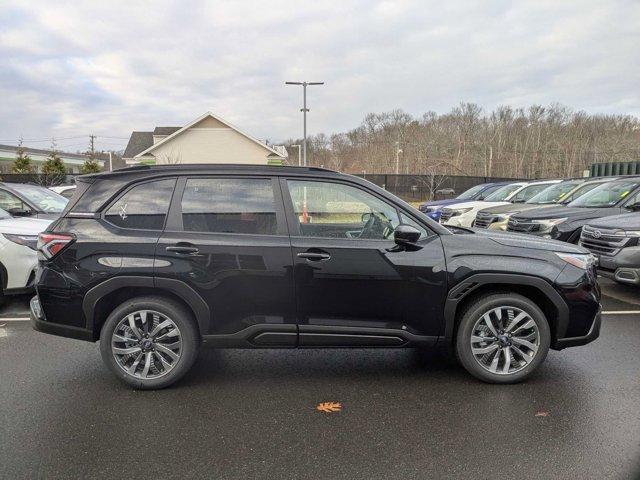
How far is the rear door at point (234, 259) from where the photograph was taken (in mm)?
3656

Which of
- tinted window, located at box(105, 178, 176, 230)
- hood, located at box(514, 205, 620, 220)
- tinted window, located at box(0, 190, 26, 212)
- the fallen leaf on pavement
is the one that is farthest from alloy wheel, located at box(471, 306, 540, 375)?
tinted window, located at box(0, 190, 26, 212)

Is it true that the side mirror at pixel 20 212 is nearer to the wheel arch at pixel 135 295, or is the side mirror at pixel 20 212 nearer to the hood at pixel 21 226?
the hood at pixel 21 226

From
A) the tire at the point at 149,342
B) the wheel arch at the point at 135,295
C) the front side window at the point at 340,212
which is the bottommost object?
the tire at the point at 149,342

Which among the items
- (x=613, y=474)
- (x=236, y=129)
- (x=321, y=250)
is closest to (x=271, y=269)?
(x=321, y=250)

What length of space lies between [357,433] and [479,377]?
1.30 metres

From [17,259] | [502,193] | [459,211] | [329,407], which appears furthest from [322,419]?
[502,193]

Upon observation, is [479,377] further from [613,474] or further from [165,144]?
[165,144]

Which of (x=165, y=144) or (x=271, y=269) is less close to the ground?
(x=165, y=144)

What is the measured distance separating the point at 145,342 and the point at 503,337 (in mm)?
2922

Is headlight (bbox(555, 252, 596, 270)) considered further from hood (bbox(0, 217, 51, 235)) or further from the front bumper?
hood (bbox(0, 217, 51, 235))

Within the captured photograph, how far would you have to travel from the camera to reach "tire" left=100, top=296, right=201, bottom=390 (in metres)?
3.71

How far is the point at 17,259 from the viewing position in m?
6.14

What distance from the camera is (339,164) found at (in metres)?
68.5

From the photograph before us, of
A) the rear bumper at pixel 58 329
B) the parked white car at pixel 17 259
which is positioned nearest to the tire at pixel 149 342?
the rear bumper at pixel 58 329
